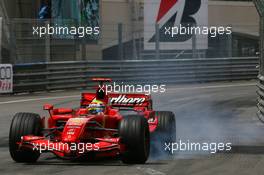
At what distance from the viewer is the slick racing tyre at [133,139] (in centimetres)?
913

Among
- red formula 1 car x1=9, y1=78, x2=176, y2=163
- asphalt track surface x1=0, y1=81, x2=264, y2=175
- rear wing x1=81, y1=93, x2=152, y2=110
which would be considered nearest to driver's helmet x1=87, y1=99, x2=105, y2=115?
red formula 1 car x1=9, y1=78, x2=176, y2=163

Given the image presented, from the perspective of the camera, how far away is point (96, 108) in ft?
33.3

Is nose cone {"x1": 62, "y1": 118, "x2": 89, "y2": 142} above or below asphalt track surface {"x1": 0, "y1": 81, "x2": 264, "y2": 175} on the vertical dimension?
above

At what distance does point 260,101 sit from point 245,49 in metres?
15.1

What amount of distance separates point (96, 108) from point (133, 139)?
47.0 inches

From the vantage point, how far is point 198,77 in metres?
26.8

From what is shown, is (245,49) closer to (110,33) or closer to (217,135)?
(110,33)

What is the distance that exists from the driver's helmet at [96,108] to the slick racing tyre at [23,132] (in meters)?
0.80

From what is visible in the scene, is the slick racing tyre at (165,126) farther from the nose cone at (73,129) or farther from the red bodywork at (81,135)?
the nose cone at (73,129)

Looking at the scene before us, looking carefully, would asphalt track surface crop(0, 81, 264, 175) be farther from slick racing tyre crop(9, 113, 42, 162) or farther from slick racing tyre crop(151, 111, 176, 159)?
slick racing tyre crop(151, 111, 176, 159)

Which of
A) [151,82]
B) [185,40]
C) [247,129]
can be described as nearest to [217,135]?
[247,129]

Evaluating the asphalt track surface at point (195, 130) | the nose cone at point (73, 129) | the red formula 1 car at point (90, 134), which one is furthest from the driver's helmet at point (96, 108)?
the asphalt track surface at point (195, 130)

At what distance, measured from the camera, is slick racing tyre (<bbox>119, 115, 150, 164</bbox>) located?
30.0 ft

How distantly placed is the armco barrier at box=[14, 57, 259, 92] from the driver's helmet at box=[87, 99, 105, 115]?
38.7ft
